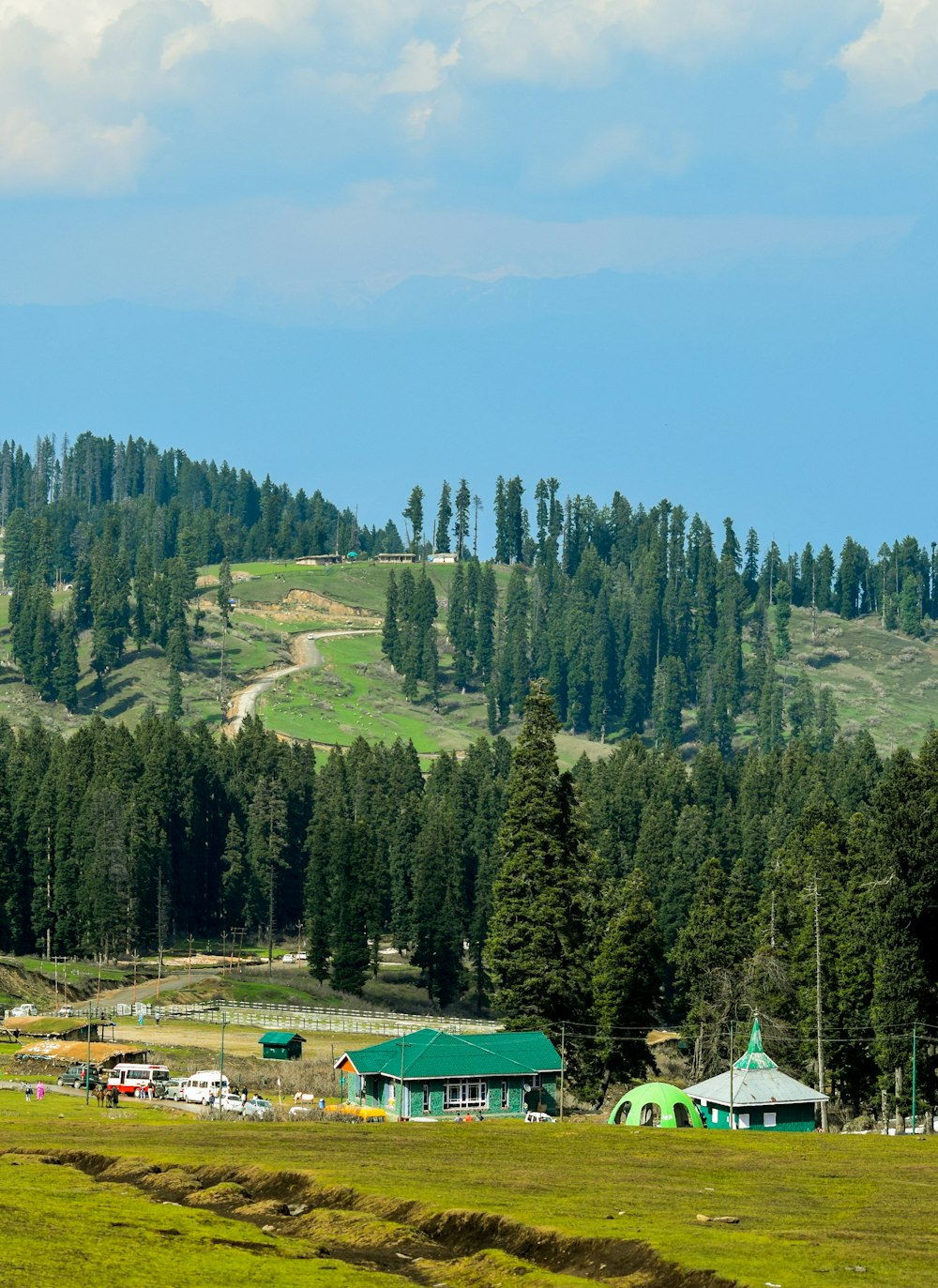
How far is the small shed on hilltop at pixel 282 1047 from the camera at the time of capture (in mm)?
104062

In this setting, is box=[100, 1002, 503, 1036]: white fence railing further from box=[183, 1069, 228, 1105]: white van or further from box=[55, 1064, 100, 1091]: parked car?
box=[183, 1069, 228, 1105]: white van

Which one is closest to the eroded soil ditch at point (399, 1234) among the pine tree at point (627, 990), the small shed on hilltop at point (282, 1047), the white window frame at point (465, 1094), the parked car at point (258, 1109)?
the parked car at point (258, 1109)

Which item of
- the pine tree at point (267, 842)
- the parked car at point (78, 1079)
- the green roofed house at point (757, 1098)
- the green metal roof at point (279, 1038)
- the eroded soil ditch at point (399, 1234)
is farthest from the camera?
the pine tree at point (267, 842)

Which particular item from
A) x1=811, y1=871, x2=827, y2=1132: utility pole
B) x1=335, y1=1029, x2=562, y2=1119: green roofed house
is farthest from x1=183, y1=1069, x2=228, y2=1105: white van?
x1=811, y1=871, x2=827, y2=1132: utility pole

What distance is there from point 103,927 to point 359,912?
21.0 metres

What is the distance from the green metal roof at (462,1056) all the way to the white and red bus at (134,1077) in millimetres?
10353

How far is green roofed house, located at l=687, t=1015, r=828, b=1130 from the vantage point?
251 feet

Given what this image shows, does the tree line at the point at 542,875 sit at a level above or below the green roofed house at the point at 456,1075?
above

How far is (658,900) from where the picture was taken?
14338 cm

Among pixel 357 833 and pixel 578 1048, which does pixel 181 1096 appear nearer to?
pixel 578 1048

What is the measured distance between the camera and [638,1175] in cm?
5528

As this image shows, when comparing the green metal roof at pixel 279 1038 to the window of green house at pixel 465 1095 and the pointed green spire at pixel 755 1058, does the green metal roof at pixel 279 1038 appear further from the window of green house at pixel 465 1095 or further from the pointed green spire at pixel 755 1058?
the pointed green spire at pixel 755 1058

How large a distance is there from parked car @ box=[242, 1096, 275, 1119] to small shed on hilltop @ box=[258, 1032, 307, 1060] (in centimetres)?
2408

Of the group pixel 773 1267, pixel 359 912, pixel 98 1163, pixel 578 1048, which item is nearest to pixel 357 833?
pixel 359 912
